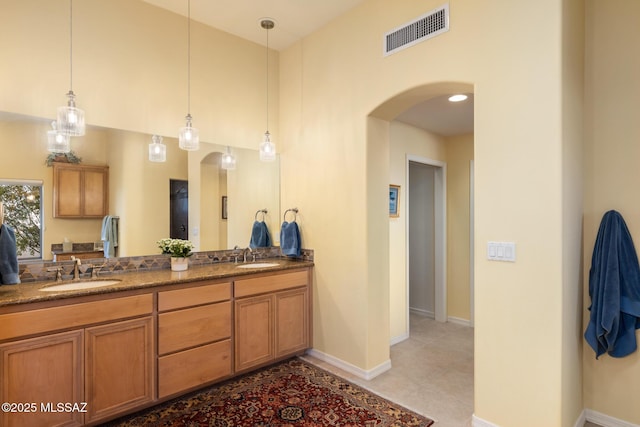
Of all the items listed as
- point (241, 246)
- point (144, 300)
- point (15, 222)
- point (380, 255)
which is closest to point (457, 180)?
point (380, 255)

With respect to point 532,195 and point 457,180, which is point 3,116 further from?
point 457,180

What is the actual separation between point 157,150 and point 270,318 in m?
1.75

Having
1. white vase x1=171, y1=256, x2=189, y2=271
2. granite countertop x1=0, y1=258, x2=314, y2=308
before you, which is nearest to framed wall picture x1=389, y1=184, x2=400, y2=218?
granite countertop x1=0, y1=258, x2=314, y2=308

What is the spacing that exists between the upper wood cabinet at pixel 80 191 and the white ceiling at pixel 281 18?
1.52m

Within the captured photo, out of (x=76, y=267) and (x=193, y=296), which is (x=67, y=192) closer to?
(x=76, y=267)

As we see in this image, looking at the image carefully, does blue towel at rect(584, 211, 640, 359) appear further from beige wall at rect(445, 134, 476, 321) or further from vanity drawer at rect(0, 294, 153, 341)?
vanity drawer at rect(0, 294, 153, 341)

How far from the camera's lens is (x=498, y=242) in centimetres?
210

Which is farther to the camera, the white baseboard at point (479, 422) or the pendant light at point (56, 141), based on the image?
the pendant light at point (56, 141)

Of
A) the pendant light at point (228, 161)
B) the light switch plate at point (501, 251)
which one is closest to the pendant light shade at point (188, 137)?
the pendant light at point (228, 161)

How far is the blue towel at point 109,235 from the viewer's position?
8.86ft

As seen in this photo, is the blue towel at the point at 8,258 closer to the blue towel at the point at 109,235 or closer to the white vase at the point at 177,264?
the blue towel at the point at 109,235

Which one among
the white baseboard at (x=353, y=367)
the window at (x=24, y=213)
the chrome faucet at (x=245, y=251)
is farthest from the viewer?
the chrome faucet at (x=245, y=251)

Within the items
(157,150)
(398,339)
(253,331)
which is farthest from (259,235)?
(398,339)

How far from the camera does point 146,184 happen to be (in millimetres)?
2932
